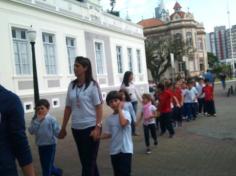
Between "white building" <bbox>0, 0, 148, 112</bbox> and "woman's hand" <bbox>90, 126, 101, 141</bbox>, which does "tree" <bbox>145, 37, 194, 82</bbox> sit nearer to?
"white building" <bbox>0, 0, 148, 112</bbox>

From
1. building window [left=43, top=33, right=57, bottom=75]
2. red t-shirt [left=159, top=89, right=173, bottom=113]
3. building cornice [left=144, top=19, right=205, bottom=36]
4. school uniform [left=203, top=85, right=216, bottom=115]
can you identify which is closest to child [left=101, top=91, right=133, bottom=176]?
red t-shirt [left=159, top=89, right=173, bottom=113]

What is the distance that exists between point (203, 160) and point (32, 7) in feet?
48.1

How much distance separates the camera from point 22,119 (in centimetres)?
277

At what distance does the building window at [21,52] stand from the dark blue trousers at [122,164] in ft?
48.5

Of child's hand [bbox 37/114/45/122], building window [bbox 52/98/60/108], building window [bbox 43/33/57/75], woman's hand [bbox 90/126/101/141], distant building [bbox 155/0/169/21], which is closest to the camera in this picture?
woman's hand [bbox 90/126/101/141]

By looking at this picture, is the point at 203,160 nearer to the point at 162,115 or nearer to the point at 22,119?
the point at 162,115

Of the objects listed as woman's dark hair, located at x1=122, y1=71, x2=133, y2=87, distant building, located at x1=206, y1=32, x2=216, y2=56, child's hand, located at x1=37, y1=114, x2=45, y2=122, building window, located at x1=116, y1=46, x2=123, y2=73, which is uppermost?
distant building, located at x1=206, y1=32, x2=216, y2=56

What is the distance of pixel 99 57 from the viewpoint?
2856cm

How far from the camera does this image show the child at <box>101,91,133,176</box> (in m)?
5.54

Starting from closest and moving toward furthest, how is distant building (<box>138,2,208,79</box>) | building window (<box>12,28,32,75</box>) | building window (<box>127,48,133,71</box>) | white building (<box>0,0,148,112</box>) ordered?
white building (<box>0,0,148,112</box>), building window (<box>12,28,32,75</box>), building window (<box>127,48,133,71</box>), distant building (<box>138,2,208,79</box>)

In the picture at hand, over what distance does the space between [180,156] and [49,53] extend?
14687 mm

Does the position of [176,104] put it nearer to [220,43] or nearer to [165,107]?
[165,107]

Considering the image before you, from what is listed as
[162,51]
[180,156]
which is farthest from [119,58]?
[162,51]

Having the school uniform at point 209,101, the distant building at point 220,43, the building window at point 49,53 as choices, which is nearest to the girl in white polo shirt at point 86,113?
the school uniform at point 209,101
